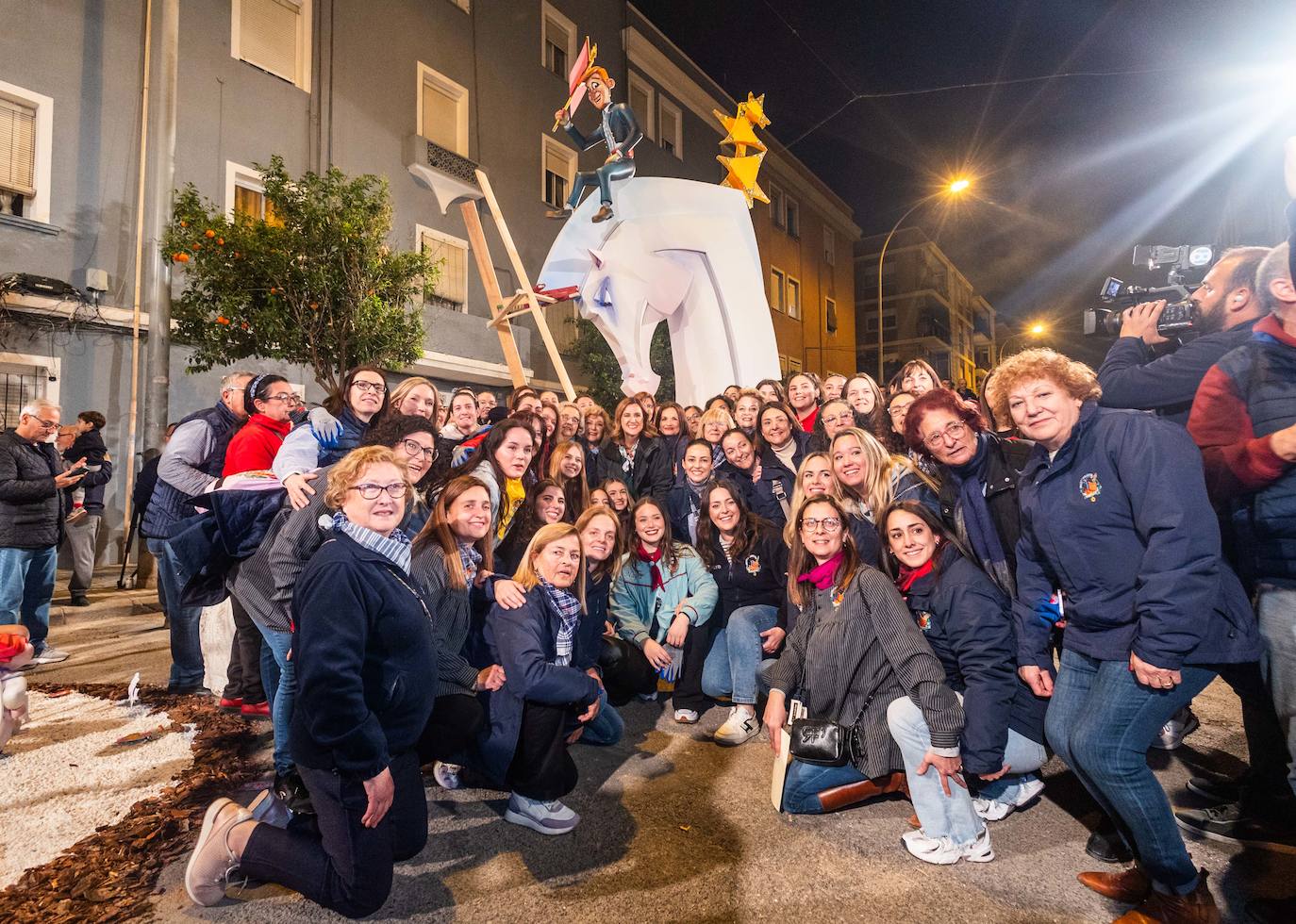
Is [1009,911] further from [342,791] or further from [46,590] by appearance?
[46,590]

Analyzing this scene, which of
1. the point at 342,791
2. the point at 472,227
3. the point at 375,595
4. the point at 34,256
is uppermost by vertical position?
the point at 472,227

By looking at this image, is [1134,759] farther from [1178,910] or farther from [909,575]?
[909,575]

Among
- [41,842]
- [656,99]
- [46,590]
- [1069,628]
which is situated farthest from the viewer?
[656,99]

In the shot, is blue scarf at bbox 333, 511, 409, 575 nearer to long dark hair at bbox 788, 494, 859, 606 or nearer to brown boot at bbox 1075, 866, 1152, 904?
long dark hair at bbox 788, 494, 859, 606

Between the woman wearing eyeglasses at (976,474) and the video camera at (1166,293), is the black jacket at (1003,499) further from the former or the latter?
the video camera at (1166,293)

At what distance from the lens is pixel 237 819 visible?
2.18 m

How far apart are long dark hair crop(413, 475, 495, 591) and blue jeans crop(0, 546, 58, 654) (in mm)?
3718

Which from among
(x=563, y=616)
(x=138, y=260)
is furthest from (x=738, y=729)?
(x=138, y=260)

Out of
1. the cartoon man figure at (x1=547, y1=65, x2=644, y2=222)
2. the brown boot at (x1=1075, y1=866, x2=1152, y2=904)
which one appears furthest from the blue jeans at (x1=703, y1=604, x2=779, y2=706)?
the cartoon man figure at (x1=547, y1=65, x2=644, y2=222)

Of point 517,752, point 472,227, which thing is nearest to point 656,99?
point 472,227

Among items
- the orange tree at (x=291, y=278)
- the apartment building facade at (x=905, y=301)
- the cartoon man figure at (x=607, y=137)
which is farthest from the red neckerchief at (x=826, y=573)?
the apartment building facade at (x=905, y=301)

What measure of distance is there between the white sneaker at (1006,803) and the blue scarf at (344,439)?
11.4 ft

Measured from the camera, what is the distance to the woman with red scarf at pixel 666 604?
4098 mm

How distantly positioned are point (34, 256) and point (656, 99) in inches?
663
